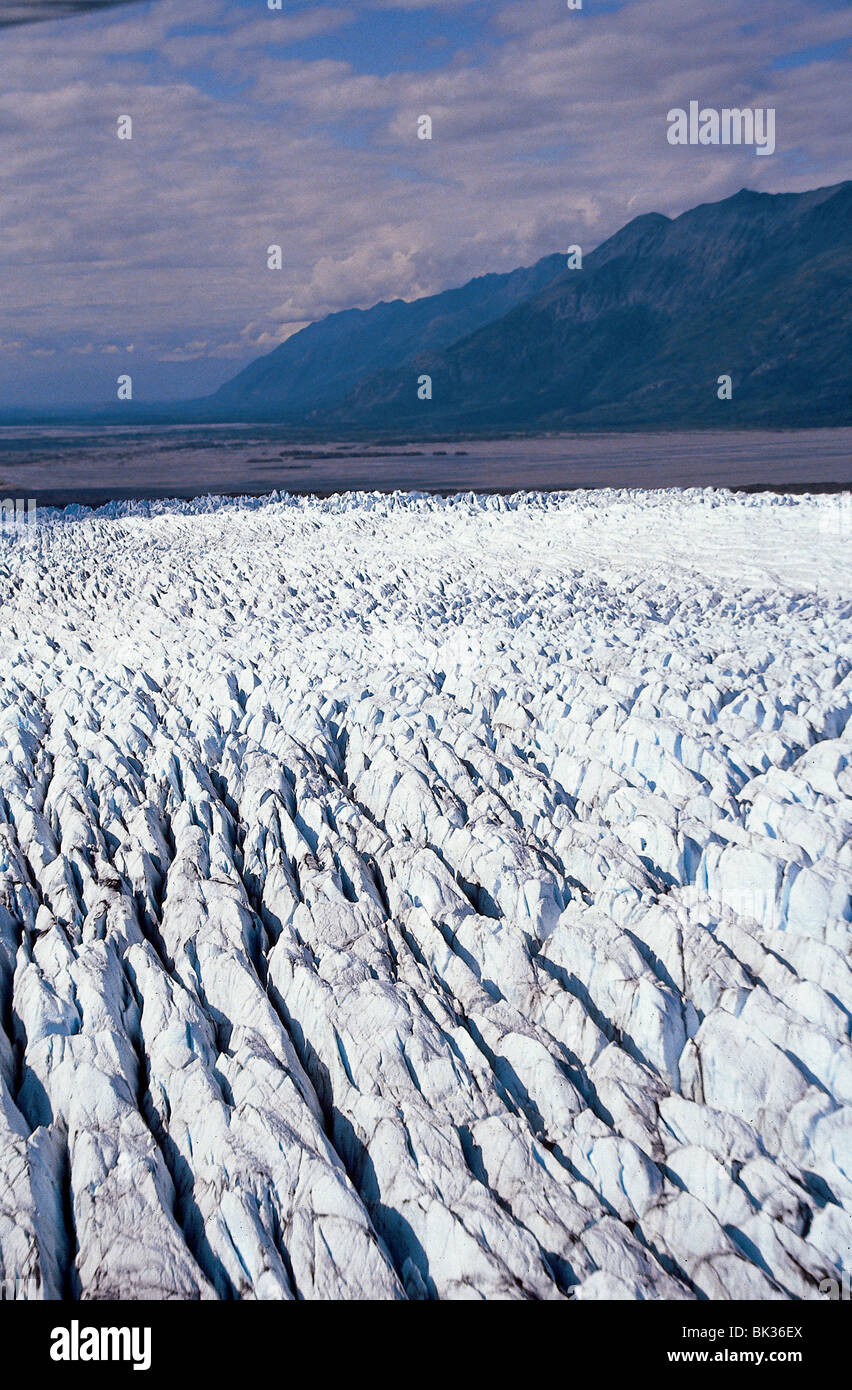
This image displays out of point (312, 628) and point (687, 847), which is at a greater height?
point (312, 628)

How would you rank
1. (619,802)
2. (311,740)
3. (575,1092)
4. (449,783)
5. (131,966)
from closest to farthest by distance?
(575,1092) → (131,966) → (619,802) → (449,783) → (311,740)

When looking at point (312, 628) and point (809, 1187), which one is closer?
point (809, 1187)

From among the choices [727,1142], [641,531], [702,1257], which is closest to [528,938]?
[727,1142]

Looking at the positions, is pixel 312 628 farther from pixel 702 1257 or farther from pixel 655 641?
pixel 702 1257

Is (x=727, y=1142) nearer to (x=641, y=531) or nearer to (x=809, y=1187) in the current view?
(x=809, y=1187)
